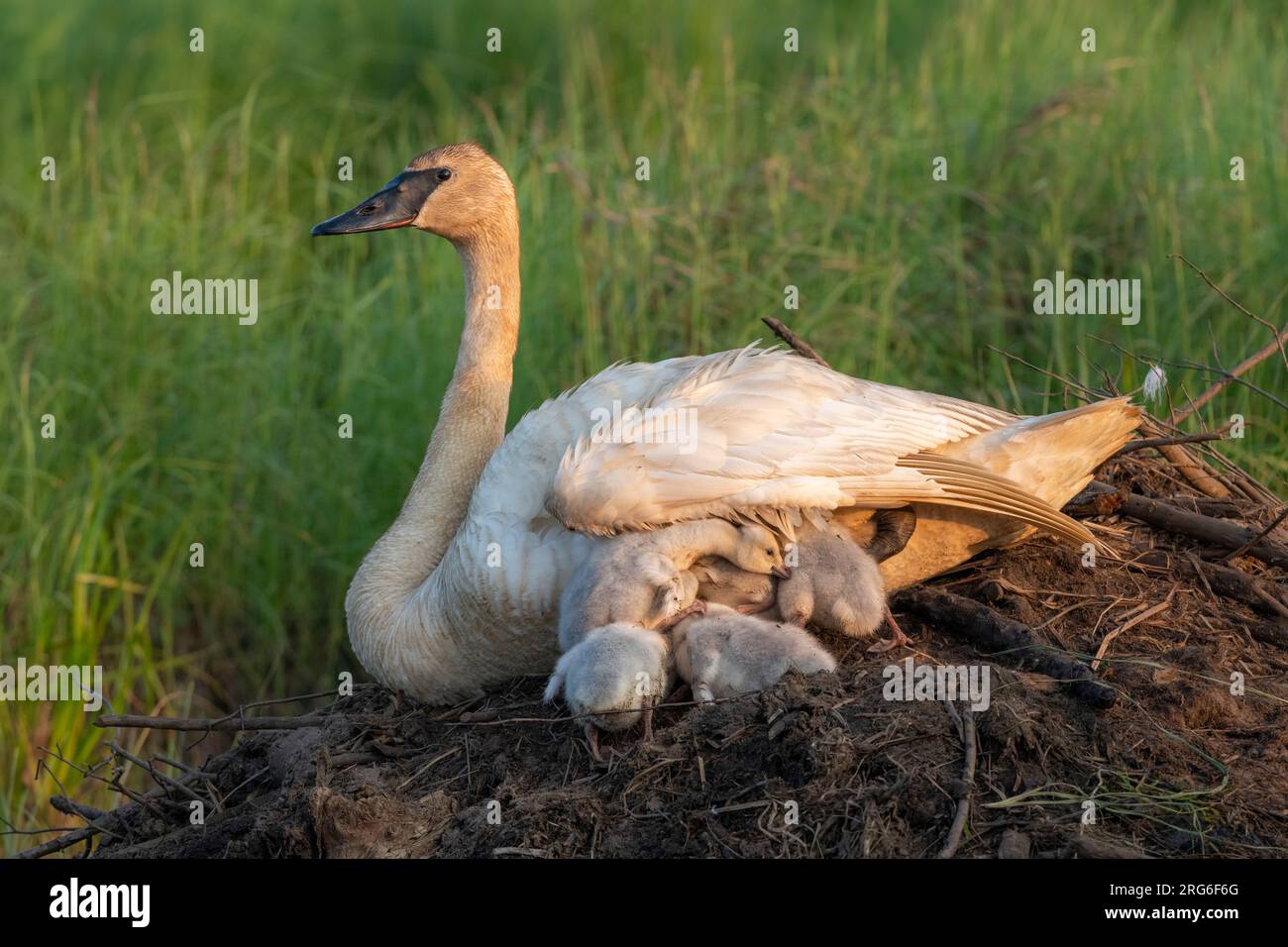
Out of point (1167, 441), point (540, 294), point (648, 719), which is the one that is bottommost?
point (648, 719)

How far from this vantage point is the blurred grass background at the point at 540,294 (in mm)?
7492

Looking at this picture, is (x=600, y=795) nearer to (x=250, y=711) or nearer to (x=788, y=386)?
(x=788, y=386)

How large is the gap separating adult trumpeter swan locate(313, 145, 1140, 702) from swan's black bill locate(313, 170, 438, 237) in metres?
0.99

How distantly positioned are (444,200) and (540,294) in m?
2.21

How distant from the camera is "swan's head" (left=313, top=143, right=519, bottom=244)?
5844mm

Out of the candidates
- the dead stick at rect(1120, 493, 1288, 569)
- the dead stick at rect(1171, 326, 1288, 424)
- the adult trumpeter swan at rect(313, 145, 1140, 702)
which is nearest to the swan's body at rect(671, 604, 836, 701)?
the adult trumpeter swan at rect(313, 145, 1140, 702)

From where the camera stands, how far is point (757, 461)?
498 centimetres

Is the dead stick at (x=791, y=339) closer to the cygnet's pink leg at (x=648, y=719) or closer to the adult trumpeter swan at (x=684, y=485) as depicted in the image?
the adult trumpeter swan at (x=684, y=485)

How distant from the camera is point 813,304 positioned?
7.77m

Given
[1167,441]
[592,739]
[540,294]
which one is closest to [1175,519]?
[1167,441]

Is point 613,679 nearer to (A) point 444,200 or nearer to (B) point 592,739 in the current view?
(B) point 592,739

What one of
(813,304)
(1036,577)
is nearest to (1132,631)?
(1036,577)

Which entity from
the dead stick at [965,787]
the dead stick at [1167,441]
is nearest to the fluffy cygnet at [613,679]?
the dead stick at [965,787]

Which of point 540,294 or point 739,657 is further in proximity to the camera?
point 540,294
